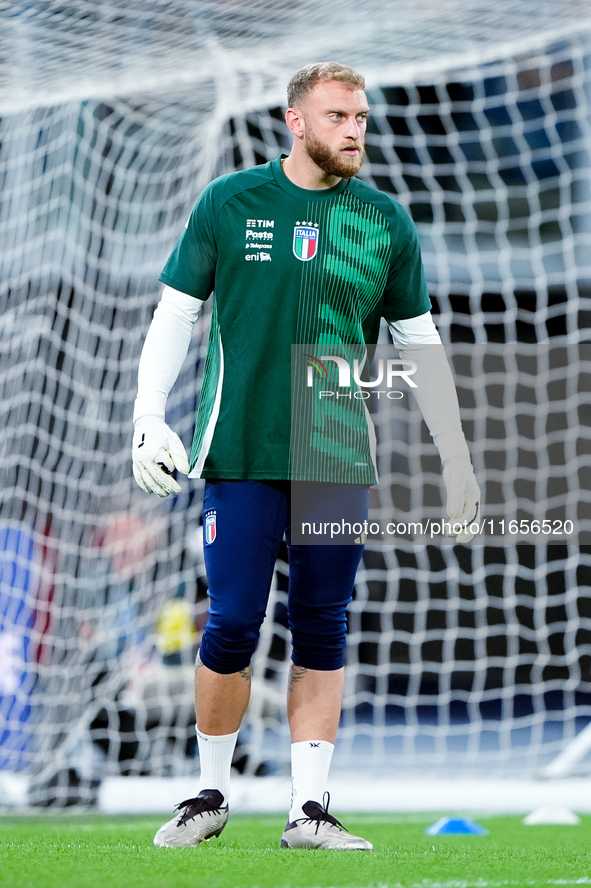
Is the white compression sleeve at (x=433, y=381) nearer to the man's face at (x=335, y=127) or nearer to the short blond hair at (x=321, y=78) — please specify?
the man's face at (x=335, y=127)

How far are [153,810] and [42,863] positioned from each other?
1.55 meters

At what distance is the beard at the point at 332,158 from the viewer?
7.75 feet

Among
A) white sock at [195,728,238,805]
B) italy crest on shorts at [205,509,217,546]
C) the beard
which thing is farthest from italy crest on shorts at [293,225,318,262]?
white sock at [195,728,238,805]

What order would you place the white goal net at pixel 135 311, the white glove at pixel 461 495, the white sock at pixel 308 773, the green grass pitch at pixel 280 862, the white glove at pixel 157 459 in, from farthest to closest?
1. the white goal net at pixel 135 311
2. the white glove at pixel 461 495
3. the white sock at pixel 308 773
4. the white glove at pixel 157 459
5. the green grass pitch at pixel 280 862

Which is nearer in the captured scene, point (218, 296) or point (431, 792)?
point (218, 296)

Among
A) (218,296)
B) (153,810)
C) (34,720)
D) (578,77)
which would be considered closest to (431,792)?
(153,810)


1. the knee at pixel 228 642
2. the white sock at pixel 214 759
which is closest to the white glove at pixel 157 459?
the knee at pixel 228 642

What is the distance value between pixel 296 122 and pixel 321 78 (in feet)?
0.36

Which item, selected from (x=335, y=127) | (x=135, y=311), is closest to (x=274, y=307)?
(x=335, y=127)

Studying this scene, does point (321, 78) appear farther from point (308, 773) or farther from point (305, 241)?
point (308, 773)

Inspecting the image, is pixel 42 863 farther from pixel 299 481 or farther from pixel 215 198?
pixel 215 198

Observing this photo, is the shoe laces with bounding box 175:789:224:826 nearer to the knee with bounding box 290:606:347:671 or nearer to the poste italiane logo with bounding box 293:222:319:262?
the knee with bounding box 290:606:347:671

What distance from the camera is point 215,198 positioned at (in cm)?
240

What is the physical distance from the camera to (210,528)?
236 cm
